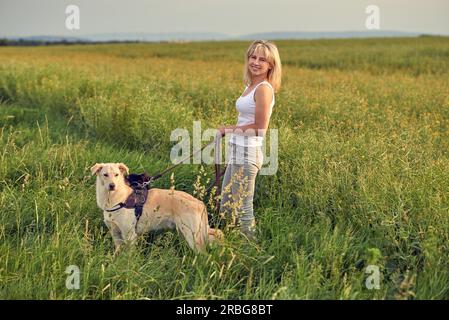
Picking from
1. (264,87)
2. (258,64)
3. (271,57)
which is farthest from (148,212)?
(271,57)

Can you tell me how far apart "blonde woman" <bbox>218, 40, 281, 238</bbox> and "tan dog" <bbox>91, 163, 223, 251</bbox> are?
10.7 inches

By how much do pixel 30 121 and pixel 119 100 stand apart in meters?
1.95

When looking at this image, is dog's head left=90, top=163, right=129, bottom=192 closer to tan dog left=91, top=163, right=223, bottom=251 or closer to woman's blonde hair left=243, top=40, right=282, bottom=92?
tan dog left=91, top=163, right=223, bottom=251

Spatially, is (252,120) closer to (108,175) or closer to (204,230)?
(204,230)

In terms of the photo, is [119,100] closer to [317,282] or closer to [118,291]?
[118,291]

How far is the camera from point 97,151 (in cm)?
560

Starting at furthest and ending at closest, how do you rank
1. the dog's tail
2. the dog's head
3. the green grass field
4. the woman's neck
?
the woman's neck < the dog's head < the dog's tail < the green grass field

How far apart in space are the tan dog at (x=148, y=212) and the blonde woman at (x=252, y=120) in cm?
27

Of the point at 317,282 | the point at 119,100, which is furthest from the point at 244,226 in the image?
the point at 119,100

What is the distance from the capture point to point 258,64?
3.66m

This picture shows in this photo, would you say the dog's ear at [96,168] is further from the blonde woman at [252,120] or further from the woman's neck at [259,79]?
the woman's neck at [259,79]

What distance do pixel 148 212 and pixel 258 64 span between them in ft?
5.40

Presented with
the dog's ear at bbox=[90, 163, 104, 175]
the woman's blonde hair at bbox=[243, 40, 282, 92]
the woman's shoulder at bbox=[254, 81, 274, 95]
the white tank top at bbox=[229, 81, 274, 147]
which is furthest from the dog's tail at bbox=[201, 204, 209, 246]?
the woman's blonde hair at bbox=[243, 40, 282, 92]

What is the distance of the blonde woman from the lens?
11.7ft
